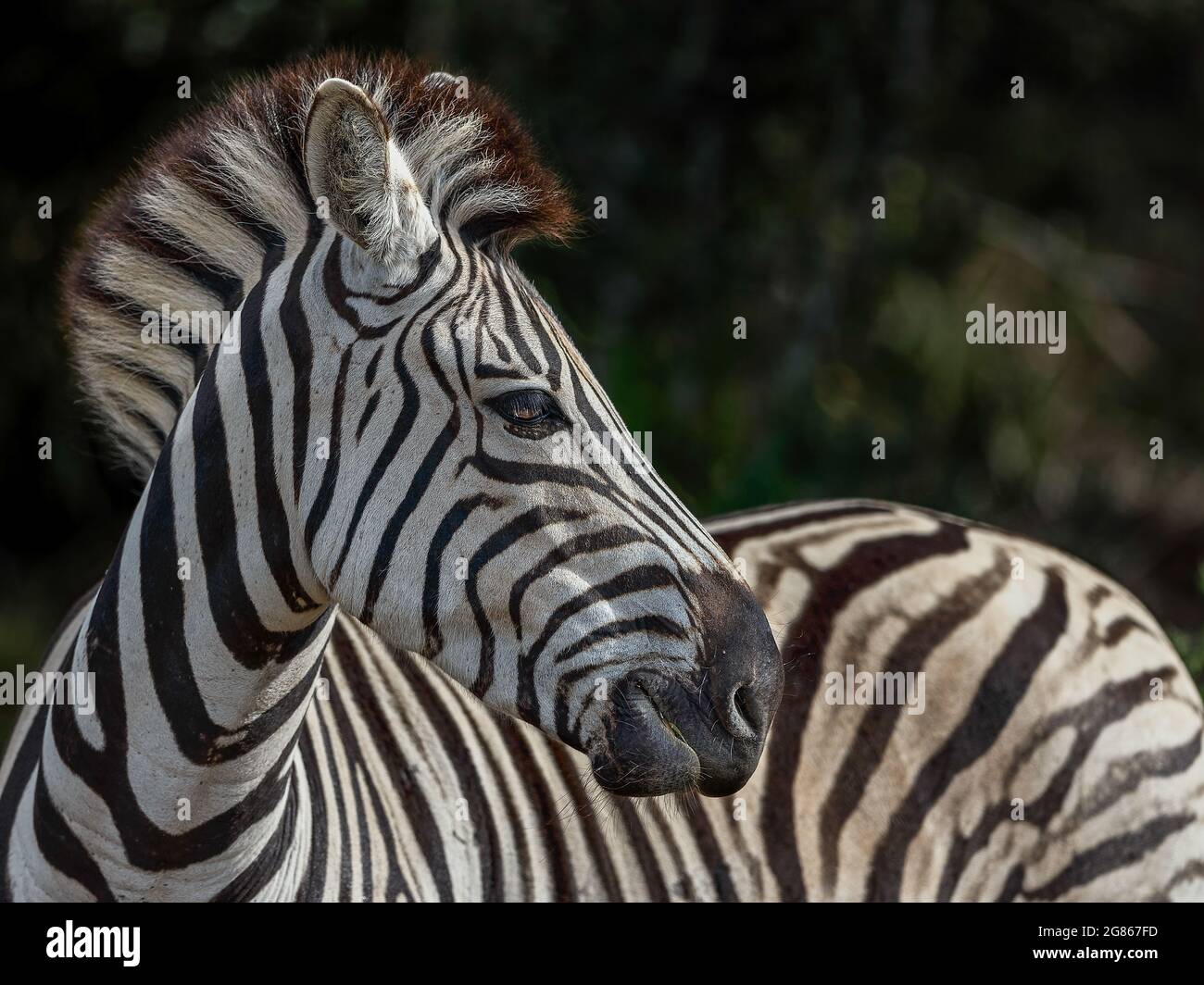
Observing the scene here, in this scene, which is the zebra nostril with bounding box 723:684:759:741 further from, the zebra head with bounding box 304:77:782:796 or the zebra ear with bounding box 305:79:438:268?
the zebra ear with bounding box 305:79:438:268

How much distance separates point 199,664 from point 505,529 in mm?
720

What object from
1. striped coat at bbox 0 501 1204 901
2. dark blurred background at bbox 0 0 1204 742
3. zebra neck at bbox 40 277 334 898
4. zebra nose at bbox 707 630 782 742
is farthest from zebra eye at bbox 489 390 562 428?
dark blurred background at bbox 0 0 1204 742

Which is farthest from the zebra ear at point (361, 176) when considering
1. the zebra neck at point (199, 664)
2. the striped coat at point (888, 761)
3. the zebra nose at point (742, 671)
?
the striped coat at point (888, 761)

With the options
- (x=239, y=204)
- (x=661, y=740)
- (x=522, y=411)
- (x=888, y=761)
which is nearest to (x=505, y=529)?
(x=522, y=411)

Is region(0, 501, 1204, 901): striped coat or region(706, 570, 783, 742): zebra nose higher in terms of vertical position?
region(706, 570, 783, 742): zebra nose

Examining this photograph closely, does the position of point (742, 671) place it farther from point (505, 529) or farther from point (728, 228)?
point (728, 228)

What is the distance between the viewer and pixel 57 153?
905 centimetres

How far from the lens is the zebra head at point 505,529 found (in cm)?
260

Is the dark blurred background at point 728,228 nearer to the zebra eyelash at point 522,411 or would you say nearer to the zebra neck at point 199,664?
the zebra eyelash at point 522,411

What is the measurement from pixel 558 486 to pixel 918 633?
1914mm

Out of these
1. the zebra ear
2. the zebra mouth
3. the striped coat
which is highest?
the zebra ear

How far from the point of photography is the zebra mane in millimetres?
3002

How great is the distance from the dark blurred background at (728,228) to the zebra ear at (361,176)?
4.22 m

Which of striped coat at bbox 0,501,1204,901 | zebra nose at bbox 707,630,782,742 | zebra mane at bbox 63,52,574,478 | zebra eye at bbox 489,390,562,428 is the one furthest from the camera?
striped coat at bbox 0,501,1204,901
